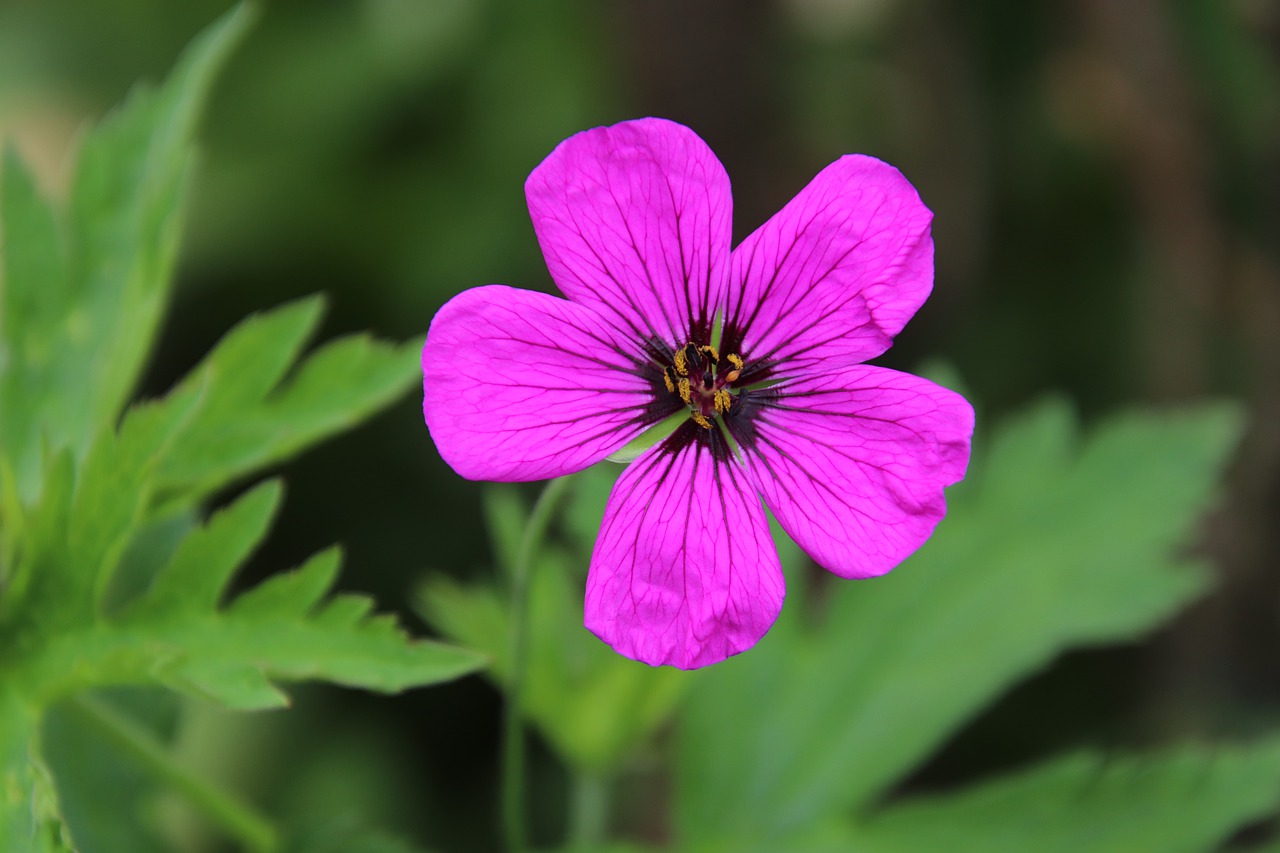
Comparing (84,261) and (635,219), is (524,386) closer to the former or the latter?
(635,219)

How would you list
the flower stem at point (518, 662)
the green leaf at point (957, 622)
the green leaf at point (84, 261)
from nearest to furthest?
the flower stem at point (518, 662), the green leaf at point (84, 261), the green leaf at point (957, 622)

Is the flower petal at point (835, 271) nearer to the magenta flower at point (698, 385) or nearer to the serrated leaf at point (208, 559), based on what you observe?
the magenta flower at point (698, 385)

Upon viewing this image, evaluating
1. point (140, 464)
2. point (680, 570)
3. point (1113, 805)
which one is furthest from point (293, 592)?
point (1113, 805)

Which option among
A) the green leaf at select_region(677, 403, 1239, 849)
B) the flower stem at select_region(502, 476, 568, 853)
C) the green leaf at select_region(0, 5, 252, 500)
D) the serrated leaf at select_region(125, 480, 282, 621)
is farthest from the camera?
the green leaf at select_region(677, 403, 1239, 849)

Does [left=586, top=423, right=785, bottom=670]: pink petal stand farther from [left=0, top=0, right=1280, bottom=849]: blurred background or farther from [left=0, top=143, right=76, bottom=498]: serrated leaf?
[left=0, top=0, right=1280, bottom=849]: blurred background

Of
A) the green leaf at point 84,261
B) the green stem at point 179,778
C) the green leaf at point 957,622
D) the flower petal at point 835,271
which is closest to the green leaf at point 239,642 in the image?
the green stem at point 179,778

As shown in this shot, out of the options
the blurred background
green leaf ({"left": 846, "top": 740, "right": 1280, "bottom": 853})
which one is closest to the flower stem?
green leaf ({"left": 846, "top": 740, "right": 1280, "bottom": 853})
